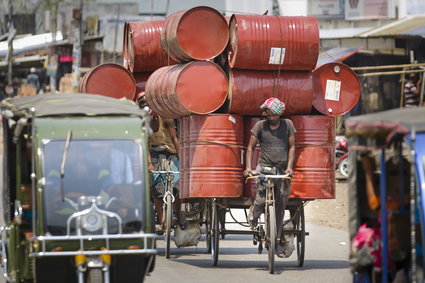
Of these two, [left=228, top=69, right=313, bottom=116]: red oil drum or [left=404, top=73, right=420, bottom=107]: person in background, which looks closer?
[left=228, top=69, right=313, bottom=116]: red oil drum

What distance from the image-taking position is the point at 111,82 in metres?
16.2

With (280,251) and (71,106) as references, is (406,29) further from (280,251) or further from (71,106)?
(71,106)

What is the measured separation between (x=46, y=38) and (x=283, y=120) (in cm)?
3482

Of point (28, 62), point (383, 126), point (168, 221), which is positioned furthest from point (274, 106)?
point (28, 62)

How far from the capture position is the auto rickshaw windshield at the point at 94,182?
31.4 feet

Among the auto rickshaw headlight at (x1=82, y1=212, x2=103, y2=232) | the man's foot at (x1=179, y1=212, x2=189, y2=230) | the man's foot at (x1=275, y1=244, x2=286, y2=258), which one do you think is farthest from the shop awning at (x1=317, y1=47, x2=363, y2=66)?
the auto rickshaw headlight at (x1=82, y1=212, x2=103, y2=232)

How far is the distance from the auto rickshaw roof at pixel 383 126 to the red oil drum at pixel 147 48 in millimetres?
7926

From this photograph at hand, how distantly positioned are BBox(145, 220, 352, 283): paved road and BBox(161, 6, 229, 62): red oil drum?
8.12ft

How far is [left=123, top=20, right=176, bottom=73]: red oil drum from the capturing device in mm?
16375

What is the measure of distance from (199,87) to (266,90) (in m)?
0.77

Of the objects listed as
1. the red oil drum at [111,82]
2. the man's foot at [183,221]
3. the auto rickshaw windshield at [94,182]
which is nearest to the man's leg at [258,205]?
the man's foot at [183,221]

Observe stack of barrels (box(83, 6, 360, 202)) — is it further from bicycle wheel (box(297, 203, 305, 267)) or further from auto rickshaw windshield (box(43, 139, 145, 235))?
auto rickshaw windshield (box(43, 139, 145, 235))

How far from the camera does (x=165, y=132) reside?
50.1 feet

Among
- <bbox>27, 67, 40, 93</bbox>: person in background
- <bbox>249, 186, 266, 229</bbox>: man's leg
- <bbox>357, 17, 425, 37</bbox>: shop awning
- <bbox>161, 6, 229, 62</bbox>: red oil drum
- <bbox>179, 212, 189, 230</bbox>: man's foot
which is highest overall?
<bbox>357, 17, 425, 37</bbox>: shop awning
